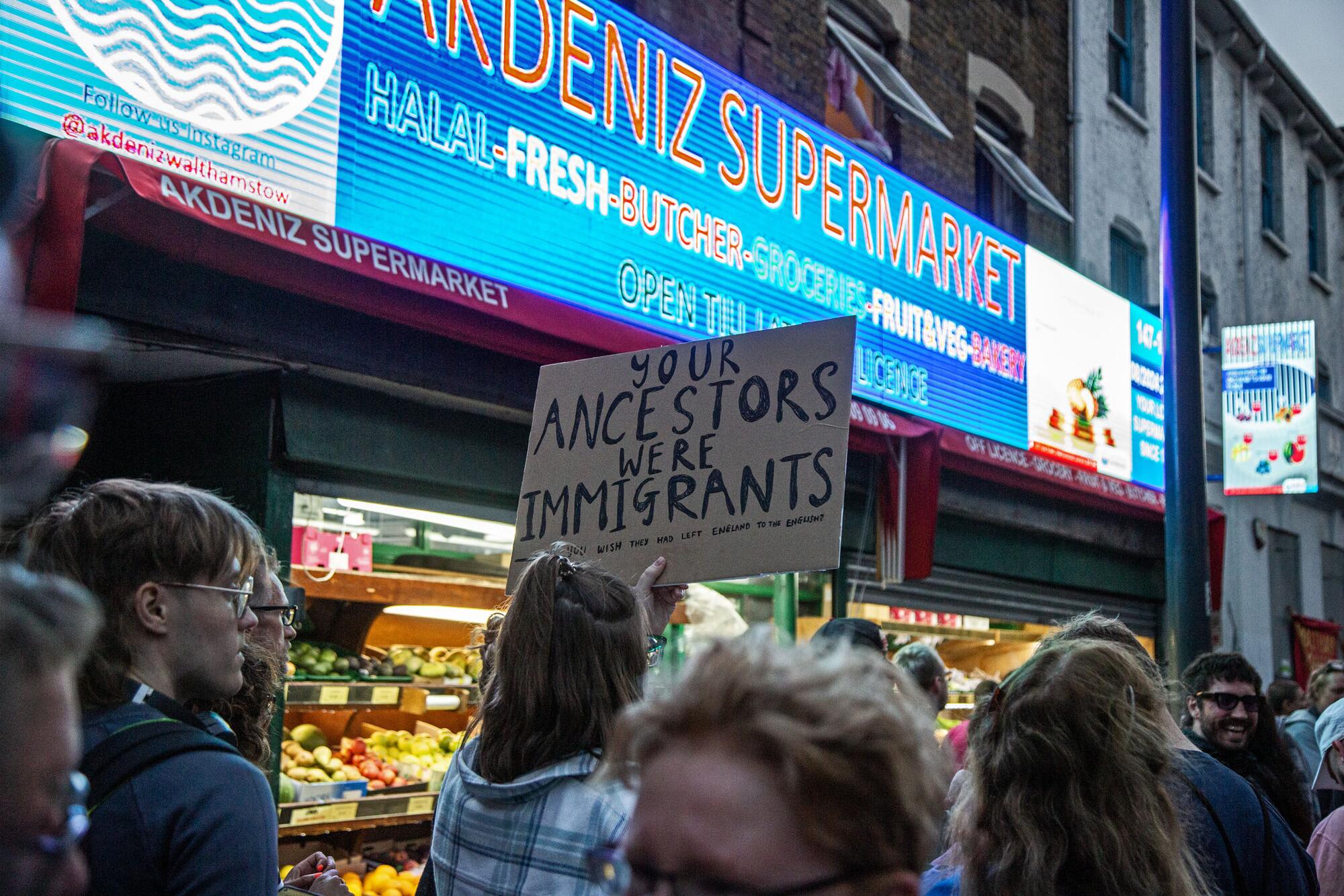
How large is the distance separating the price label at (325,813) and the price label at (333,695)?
453mm

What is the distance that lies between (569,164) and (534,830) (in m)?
4.63

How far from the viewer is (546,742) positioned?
93.5 inches

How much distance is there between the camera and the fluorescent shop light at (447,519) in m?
5.97

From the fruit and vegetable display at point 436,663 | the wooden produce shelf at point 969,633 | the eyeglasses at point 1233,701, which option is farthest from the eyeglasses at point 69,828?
the wooden produce shelf at point 969,633

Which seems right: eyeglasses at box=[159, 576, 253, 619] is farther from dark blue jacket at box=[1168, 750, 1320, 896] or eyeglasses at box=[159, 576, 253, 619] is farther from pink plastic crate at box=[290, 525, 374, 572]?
pink plastic crate at box=[290, 525, 374, 572]

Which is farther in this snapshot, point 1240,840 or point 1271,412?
point 1271,412

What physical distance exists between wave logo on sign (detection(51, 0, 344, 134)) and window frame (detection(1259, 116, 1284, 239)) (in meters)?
17.2

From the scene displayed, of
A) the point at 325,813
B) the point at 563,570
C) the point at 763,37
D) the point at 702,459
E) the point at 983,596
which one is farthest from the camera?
the point at 983,596

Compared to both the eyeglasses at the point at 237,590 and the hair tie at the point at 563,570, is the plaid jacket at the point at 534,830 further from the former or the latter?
the eyeglasses at the point at 237,590

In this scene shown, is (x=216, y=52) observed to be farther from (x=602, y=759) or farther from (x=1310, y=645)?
(x=1310, y=645)

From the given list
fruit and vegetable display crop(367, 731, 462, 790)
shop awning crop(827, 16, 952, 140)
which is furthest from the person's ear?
shop awning crop(827, 16, 952, 140)

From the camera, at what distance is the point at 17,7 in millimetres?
4215

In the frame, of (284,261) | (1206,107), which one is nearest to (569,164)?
(284,261)

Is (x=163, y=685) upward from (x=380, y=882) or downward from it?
upward
